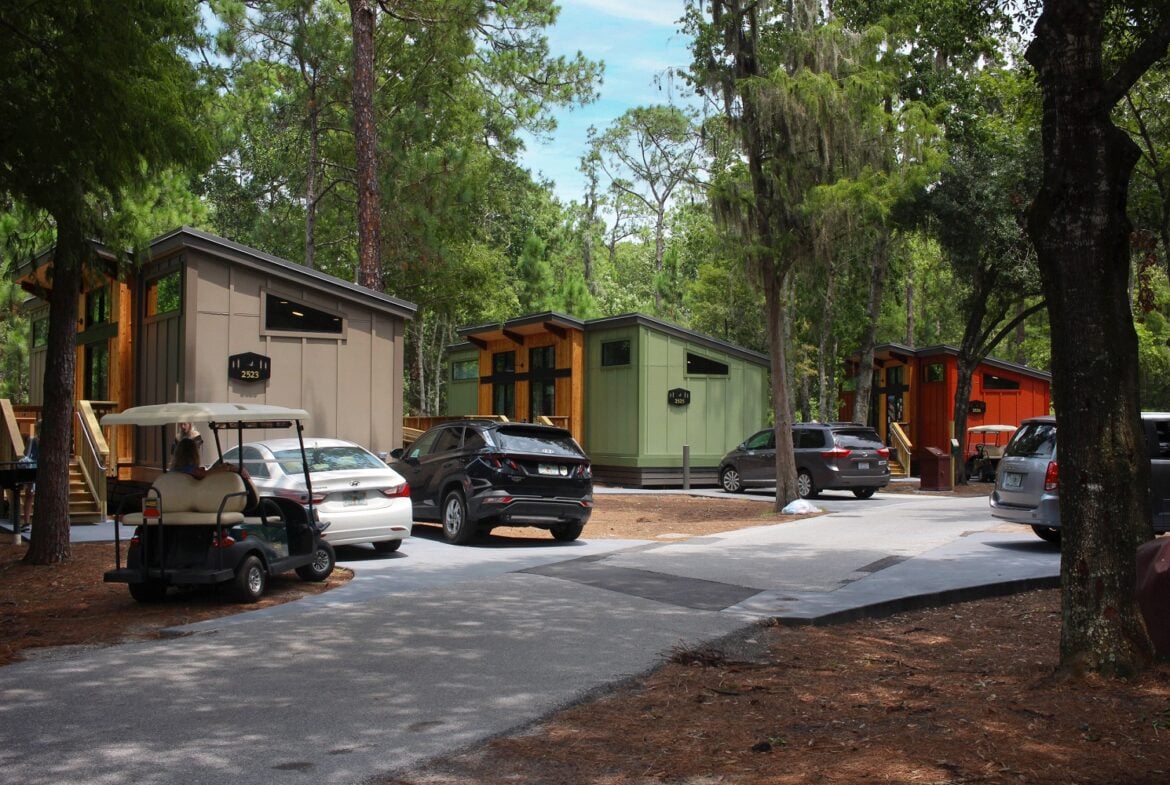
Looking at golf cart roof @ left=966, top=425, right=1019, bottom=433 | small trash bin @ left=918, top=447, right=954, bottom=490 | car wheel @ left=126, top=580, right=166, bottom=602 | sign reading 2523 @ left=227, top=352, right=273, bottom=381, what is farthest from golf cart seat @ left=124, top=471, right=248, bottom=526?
golf cart roof @ left=966, top=425, right=1019, bottom=433

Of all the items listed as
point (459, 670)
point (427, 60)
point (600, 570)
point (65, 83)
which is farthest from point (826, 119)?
point (427, 60)

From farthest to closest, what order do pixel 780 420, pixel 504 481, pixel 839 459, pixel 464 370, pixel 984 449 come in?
pixel 464 370 → pixel 984 449 → pixel 839 459 → pixel 780 420 → pixel 504 481

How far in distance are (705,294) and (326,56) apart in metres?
17.9

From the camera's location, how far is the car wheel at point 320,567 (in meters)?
11.8

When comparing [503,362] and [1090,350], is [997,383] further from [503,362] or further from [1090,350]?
[1090,350]

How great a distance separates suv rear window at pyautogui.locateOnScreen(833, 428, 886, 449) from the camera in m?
24.6

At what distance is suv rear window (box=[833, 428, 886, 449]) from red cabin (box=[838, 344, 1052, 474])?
33.2 feet

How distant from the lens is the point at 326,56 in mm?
34031

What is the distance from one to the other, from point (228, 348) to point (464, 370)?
1897cm

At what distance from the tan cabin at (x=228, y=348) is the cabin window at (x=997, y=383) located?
21.5m

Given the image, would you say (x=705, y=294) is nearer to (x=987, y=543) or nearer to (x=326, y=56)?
(x=326, y=56)

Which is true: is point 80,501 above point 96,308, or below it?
below

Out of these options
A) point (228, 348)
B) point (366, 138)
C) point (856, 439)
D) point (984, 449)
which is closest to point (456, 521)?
point (228, 348)

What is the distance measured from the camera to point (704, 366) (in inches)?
1191
